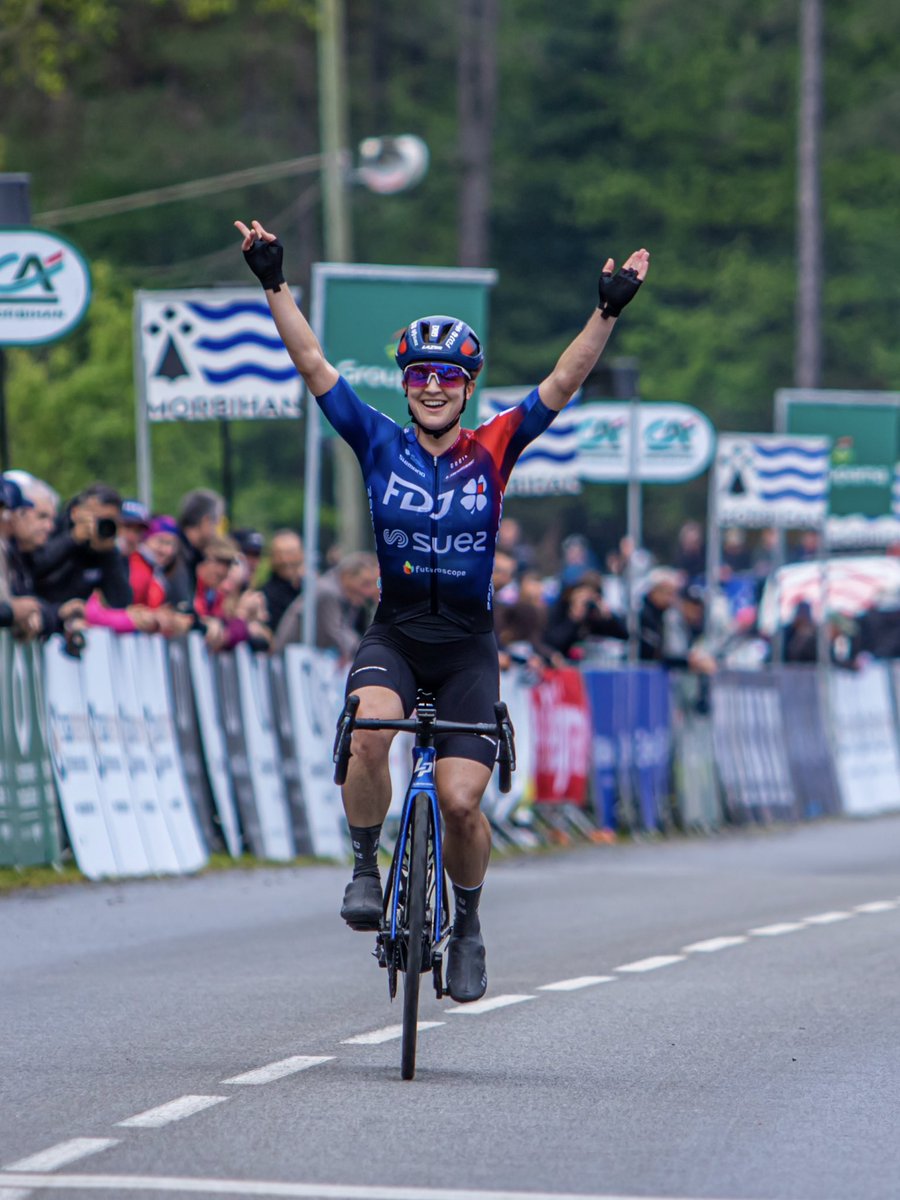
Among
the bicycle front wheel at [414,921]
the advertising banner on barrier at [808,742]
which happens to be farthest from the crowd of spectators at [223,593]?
the bicycle front wheel at [414,921]

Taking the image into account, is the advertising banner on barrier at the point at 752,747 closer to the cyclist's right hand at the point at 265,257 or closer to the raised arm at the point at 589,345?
the raised arm at the point at 589,345

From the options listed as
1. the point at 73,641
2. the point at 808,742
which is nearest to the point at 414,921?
the point at 73,641

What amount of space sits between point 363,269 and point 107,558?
3.72m

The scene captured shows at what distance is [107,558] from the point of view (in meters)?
15.9

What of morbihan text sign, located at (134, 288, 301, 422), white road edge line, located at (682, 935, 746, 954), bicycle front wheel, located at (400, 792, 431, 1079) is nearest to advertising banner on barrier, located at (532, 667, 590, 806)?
morbihan text sign, located at (134, 288, 301, 422)

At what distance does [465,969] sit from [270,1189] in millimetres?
2353

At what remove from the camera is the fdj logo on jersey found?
8.84 metres

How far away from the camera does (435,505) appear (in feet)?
29.0

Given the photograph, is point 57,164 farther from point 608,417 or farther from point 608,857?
point 608,857

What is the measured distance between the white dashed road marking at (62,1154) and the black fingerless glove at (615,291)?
3.24 metres

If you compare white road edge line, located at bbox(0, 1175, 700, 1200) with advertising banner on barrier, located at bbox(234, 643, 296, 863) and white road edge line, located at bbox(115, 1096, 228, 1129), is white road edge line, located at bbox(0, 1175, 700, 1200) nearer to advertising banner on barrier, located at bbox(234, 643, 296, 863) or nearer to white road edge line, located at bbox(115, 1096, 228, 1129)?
white road edge line, located at bbox(115, 1096, 228, 1129)

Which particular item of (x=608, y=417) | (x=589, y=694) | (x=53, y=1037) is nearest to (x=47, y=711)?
(x=53, y=1037)

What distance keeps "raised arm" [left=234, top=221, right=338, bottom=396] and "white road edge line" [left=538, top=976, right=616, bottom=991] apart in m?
3.19

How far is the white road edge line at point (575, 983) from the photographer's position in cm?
1111
